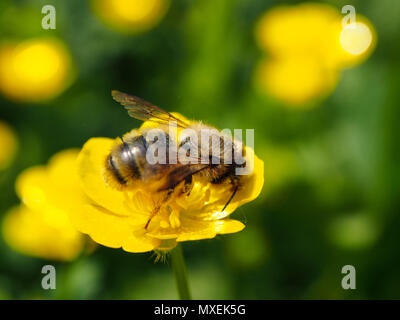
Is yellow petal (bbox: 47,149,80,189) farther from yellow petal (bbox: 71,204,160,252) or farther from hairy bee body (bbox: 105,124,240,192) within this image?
hairy bee body (bbox: 105,124,240,192)

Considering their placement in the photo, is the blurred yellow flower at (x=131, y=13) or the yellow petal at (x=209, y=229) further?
the blurred yellow flower at (x=131, y=13)

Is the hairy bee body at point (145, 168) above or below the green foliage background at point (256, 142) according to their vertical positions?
below

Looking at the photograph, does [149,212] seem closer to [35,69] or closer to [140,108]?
[140,108]

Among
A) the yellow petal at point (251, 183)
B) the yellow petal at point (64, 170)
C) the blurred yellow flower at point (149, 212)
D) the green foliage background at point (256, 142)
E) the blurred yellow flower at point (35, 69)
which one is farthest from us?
the blurred yellow flower at point (35, 69)

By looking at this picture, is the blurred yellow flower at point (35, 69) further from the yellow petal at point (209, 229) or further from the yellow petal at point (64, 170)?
the yellow petal at point (209, 229)

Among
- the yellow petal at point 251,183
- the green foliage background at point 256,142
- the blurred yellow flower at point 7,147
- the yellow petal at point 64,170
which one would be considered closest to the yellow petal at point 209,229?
the yellow petal at point 251,183

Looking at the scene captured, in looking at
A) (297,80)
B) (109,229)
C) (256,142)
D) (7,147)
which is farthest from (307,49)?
(109,229)

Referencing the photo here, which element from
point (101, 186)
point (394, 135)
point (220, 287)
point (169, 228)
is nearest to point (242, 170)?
point (169, 228)

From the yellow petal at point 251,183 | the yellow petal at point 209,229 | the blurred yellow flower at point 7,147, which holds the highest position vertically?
the blurred yellow flower at point 7,147
